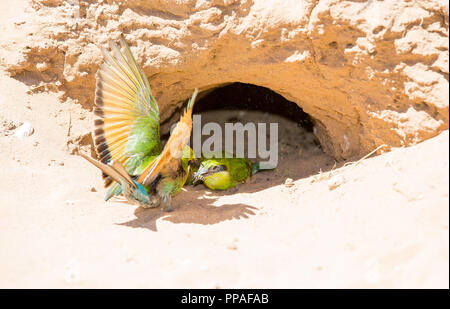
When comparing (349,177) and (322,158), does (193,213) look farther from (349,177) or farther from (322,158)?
(322,158)

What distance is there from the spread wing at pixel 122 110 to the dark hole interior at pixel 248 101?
1804mm

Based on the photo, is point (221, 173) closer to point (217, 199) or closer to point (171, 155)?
point (217, 199)

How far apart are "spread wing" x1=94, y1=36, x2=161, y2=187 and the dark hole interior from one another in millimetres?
1804

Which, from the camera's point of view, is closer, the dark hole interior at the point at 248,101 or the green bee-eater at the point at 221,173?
the green bee-eater at the point at 221,173

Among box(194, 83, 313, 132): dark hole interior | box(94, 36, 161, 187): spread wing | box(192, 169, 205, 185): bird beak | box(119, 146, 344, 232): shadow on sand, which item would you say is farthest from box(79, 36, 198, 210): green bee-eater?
box(194, 83, 313, 132): dark hole interior

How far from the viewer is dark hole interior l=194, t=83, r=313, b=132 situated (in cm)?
506

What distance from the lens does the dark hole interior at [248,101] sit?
16.6ft

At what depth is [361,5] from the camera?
2.95 meters

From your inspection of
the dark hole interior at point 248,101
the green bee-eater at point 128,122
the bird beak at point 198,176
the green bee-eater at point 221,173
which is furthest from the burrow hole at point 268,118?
the green bee-eater at point 128,122

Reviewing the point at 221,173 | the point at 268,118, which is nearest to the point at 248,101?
the point at 268,118

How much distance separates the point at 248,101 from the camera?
210 inches

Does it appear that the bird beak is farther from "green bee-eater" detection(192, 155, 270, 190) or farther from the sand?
the sand

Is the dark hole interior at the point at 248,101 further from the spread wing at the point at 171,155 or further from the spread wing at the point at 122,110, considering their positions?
the spread wing at the point at 171,155

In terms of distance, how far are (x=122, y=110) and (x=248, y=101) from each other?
2.32 meters
